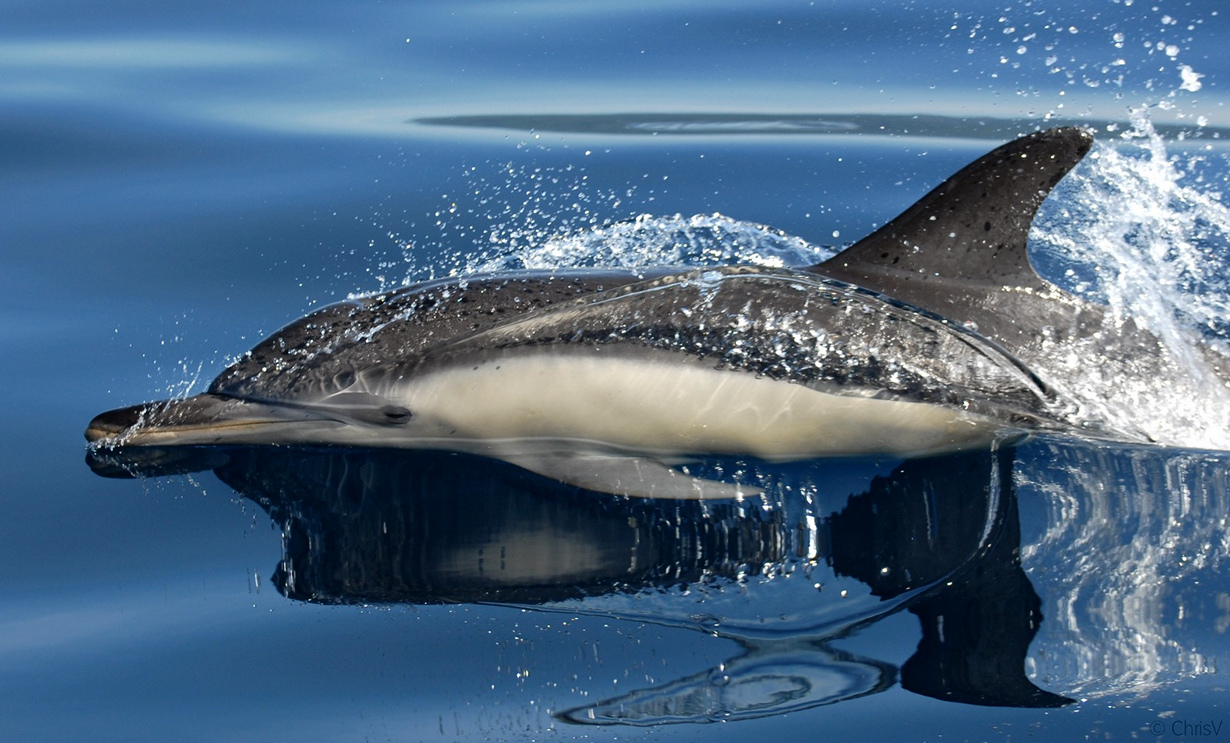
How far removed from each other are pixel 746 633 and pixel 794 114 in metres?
5.58

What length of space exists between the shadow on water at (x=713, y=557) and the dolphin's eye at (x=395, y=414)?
126 mm

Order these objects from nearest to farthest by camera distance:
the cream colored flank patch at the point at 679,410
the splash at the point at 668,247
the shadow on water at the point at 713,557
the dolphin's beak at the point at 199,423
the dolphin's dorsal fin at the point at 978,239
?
1. the shadow on water at the point at 713,557
2. the cream colored flank patch at the point at 679,410
3. the dolphin's dorsal fin at the point at 978,239
4. the dolphin's beak at the point at 199,423
5. the splash at the point at 668,247

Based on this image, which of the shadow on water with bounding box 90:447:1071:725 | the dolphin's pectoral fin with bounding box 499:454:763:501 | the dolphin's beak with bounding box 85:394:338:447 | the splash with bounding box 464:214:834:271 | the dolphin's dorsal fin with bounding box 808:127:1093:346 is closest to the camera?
the shadow on water with bounding box 90:447:1071:725

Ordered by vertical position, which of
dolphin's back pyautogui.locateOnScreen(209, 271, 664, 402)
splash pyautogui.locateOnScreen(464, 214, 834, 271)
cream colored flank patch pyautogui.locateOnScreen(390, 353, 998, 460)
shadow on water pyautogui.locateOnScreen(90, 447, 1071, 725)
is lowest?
shadow on water pyautogui.locateOnScreen(90, 447, 1071, 725)

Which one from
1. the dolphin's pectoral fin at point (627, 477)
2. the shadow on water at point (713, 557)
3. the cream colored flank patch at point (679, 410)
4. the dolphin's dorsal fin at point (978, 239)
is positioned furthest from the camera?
the dolphin's dorsal fin at point (978, 239)

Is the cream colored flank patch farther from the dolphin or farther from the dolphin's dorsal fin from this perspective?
the dolphin's dorsal fin

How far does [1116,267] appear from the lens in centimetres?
604

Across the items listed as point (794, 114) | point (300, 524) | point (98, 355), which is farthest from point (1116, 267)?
point (98, 355)

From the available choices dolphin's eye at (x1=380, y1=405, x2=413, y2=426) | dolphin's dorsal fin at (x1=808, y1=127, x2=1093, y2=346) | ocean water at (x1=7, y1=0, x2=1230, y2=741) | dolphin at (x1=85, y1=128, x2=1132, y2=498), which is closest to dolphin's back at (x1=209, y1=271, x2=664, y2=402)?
dolphin at (x1=85, y1=128, x2=1132, y2=498)

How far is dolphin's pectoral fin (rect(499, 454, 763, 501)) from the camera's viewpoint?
4203mm

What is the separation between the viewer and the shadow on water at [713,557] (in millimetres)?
3248

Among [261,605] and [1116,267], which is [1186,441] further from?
[261,605]

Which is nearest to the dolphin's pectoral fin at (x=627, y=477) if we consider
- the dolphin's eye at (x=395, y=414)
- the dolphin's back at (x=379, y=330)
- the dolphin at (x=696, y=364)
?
the dolphin at (x=696, y=364)

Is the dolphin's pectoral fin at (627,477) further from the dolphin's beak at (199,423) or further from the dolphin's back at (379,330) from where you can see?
the dolphin's beak at (199,423)
